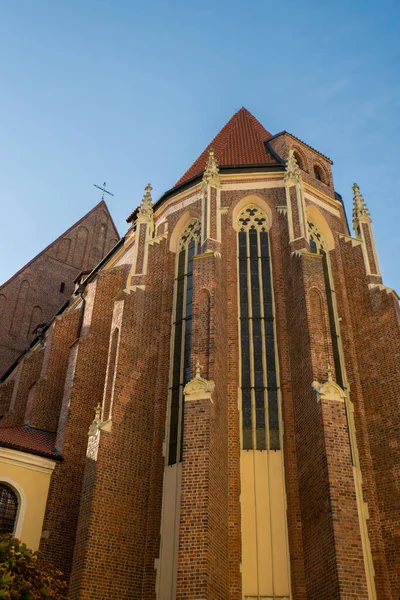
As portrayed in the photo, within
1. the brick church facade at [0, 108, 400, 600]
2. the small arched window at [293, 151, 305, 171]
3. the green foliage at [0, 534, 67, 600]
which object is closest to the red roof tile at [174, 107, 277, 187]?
the brick church facade at [0, 108, 400, 600]

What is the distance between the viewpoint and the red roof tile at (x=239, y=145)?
69.7 ft

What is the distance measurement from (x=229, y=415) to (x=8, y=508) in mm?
6257

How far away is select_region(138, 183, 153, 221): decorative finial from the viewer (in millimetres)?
20625

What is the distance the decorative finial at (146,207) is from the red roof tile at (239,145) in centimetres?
109

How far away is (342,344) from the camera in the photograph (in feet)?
56.5

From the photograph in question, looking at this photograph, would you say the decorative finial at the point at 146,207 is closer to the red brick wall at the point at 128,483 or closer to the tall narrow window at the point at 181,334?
the tall narrow window at the point at 181,334

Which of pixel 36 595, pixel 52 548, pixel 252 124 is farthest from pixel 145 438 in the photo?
pixel 252 124

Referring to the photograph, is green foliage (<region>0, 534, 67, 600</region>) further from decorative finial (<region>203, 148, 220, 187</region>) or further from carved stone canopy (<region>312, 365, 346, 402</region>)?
decorative finial (<region>203, 148, 220, 187</region>)

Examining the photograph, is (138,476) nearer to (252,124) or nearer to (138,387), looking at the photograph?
(138,387)

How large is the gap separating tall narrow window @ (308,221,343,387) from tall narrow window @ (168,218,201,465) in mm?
3665

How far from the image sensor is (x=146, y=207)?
68.7ft

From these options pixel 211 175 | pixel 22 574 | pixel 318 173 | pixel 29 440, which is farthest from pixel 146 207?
pixel 22 574

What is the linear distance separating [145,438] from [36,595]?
7.84 m

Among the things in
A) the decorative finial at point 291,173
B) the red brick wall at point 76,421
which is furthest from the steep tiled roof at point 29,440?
the decorative finial at point 291,173
